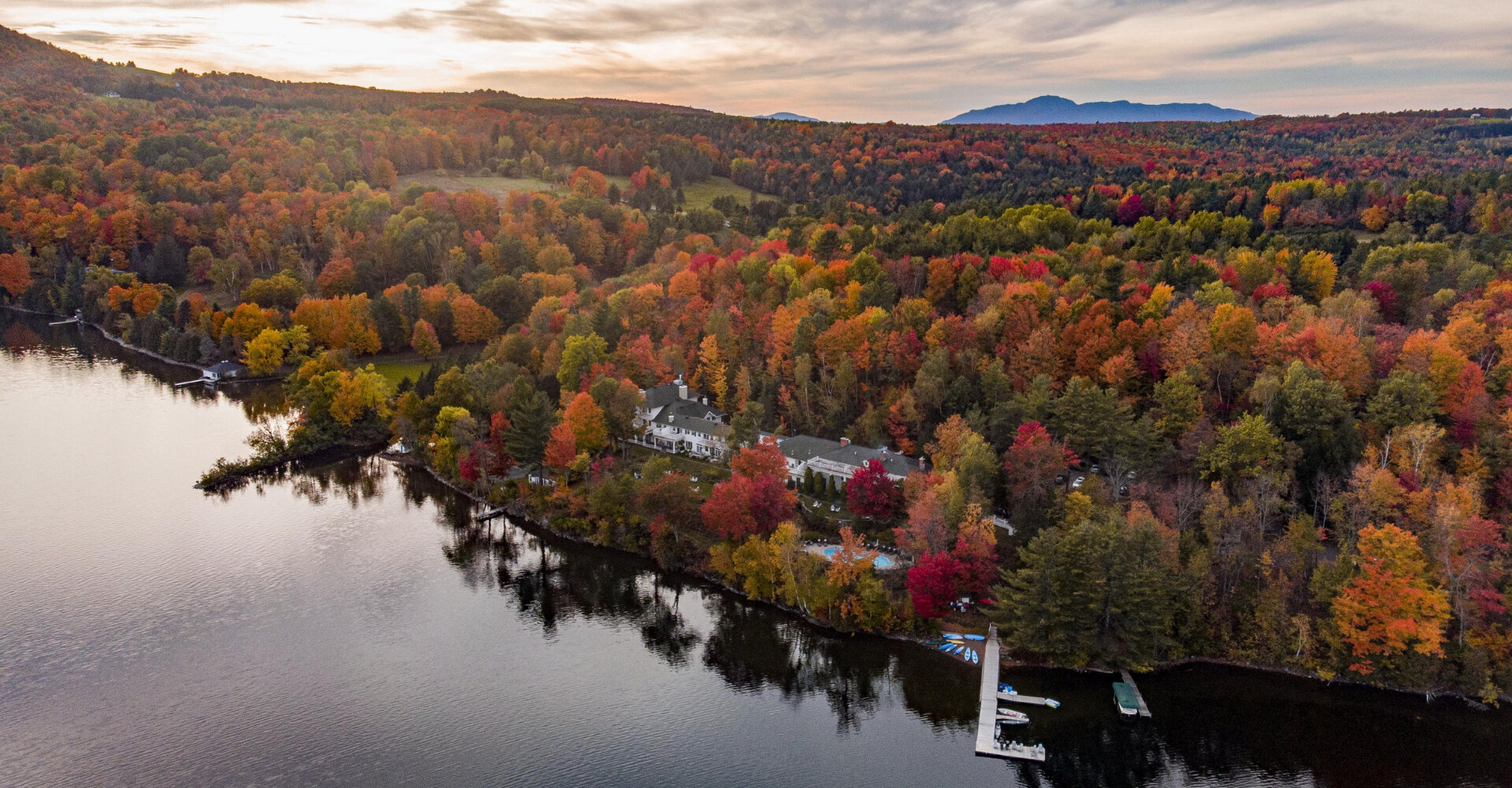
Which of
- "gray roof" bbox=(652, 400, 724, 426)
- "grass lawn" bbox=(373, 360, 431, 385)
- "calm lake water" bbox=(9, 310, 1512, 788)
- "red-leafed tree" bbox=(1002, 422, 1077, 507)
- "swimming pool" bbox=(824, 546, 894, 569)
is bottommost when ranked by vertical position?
"calm lake water" bbox=(9, 310, 1512, 788)

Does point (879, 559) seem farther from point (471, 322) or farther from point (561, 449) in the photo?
point (471, 322)

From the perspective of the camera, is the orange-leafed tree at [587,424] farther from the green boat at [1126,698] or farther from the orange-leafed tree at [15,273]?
the orange-leafed tree at [15,273]

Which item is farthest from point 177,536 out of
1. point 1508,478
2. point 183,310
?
point 1508,478

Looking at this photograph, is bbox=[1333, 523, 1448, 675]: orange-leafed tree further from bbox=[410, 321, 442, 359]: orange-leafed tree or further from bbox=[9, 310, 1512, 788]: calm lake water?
bbox=[410, 321, 442, 359]: orange-leafed tree

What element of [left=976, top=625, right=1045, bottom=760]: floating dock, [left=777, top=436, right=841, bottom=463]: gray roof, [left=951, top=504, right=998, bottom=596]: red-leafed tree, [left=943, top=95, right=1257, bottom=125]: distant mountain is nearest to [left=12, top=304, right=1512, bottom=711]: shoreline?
[left=976, top=625, right=1045, bottom=760]: floating dock

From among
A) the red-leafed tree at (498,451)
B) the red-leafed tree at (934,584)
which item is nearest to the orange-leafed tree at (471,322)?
the red-leafed tree at (498,451)

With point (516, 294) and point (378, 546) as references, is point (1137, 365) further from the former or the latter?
point (516, 294)

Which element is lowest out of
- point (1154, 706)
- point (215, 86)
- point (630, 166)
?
point (1154, 706)

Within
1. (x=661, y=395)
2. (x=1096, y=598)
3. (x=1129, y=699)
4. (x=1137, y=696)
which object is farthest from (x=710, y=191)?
(x=1129, y=699)
